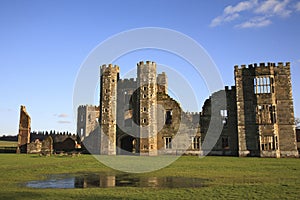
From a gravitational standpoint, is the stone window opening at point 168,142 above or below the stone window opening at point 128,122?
below

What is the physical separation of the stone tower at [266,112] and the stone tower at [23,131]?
33.7 meters

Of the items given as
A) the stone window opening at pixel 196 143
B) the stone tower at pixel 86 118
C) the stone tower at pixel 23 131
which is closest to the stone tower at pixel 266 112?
the stone window opening at pixel 196 143

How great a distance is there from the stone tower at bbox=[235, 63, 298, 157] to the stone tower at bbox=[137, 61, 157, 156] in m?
11.8

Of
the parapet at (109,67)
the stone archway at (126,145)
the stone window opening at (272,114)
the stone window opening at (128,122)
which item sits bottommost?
the stone archway at (126,145)

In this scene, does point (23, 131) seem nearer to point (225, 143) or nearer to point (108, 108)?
point (108, 108)

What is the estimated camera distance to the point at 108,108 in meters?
42.7

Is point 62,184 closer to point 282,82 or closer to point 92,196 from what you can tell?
point 92,196

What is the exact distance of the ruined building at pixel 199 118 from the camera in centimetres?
3612

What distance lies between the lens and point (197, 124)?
41.7 meters

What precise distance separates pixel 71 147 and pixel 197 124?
1248 inches

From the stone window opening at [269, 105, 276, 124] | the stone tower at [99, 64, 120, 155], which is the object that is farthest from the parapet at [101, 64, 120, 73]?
the stone window opening at [269, 105, 276, 124]

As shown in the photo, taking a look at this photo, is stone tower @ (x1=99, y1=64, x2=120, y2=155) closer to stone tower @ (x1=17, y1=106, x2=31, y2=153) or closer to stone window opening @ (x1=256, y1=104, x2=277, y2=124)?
stone tower @ (x1=17, y1=106, x2=31, y2=153)

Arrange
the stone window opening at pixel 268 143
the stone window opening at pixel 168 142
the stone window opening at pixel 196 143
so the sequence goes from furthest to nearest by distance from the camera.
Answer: the stone window opening at pixel 168 142 → the stone window opening at pixel 196 143 → the stone window opening at pixel 268 143

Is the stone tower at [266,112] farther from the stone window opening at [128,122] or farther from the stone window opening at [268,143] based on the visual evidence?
the stone window opening at [128,122]
